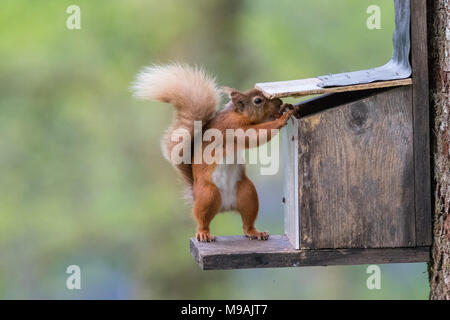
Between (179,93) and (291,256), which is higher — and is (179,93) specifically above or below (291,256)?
above

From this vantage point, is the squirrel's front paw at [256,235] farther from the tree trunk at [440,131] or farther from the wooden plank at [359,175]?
the tree trunk at [440,131]

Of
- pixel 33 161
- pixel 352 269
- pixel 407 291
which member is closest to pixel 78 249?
pixel 33 161

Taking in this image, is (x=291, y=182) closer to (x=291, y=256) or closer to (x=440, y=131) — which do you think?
(x=291, y=256)

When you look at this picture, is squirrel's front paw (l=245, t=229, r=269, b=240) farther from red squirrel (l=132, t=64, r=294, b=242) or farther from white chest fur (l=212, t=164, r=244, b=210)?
white chest fur (l=212, t=164, r=244, b=210)

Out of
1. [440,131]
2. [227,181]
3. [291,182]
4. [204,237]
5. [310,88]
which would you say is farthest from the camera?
[227,181]

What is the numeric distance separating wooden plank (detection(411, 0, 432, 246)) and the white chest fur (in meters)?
0.82

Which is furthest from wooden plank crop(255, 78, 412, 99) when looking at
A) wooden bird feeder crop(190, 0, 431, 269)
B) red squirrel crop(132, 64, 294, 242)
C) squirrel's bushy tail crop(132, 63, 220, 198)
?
squirrel's bushy tail crop(132, 63, 220, 198)

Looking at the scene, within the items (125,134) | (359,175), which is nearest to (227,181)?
(359,175)

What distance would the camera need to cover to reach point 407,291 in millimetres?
5660

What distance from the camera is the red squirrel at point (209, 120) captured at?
312 centimetres

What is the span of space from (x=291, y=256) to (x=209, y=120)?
2.59ft

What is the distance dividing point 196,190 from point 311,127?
700 millimetres

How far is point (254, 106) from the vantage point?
3.17 metres

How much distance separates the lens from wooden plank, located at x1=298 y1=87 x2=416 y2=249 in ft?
9.04
